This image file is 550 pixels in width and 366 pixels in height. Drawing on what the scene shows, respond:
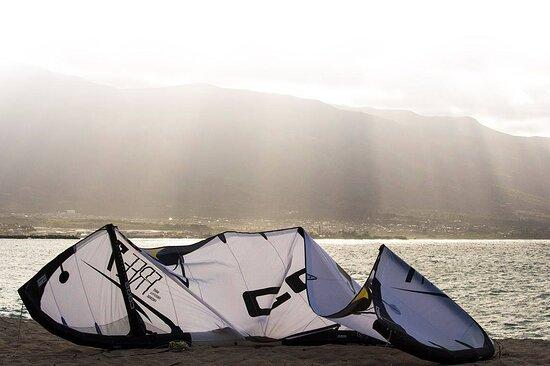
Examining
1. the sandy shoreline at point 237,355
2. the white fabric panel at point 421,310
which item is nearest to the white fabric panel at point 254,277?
the sandy shoreline at point 237,355

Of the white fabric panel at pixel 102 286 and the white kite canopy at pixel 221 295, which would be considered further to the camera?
the white fabric panel at pixel 102 286

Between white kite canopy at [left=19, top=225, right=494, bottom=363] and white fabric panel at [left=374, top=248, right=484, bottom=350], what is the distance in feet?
0.09

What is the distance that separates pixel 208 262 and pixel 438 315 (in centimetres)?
621

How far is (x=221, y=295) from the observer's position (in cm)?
1744

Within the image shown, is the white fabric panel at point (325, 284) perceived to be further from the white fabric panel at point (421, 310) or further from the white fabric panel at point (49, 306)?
the white fabric panel at point (49, 306)

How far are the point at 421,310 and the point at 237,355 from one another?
4.12 m

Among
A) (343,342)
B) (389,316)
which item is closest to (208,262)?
(343,342)

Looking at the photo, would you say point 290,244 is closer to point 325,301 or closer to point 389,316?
point 325,301

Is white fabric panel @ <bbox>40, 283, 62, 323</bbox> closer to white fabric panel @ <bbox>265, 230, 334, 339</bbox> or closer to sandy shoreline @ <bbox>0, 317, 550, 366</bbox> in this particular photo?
sandy shoreline @ <bbox>0, 317, 550, 366</bbox>

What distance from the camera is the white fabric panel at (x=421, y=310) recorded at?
1400 centimetres

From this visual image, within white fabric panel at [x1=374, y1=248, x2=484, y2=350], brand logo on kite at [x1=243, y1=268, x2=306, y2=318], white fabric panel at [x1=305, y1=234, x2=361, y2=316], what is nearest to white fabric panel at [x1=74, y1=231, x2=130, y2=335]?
brand logo on kite at [x1=243, y1=268, x2=306, y2=318]

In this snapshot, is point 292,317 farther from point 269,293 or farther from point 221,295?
point 221,295

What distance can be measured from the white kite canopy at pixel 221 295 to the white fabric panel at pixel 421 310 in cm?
3

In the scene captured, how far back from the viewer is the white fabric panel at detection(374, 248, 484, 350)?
14000mm
